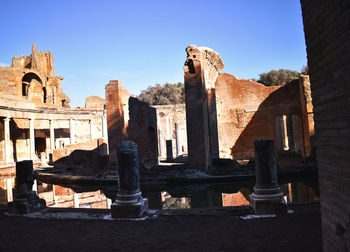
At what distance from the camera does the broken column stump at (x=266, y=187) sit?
5.18 meters

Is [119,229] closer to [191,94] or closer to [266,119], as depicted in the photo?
[191,94]

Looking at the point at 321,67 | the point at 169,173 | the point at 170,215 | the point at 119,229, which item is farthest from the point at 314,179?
the point at 321,67

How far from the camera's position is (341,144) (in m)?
2.27

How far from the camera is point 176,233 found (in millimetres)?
4402

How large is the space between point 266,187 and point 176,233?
2.07 meters

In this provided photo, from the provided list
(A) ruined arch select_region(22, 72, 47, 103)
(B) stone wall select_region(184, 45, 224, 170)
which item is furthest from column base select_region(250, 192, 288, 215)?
(A) ruined arch select_region(22, 72, 47, 103)

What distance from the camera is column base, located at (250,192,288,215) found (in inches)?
203

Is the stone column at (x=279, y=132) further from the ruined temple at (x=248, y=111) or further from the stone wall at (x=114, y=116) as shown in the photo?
the stone wall at (x=114, y=116)

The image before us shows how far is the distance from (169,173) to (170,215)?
645 cm

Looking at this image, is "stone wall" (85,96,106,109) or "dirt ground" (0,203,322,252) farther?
"stone wall" (85,96,106,109)

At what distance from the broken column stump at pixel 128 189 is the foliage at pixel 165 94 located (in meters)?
42.1

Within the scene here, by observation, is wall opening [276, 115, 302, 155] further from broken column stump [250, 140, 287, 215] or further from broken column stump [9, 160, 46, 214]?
broken column stump [9, 160, 46, 214]

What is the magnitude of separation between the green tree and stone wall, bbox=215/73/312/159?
1719cm

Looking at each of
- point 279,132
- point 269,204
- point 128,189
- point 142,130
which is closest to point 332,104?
point 269,204
